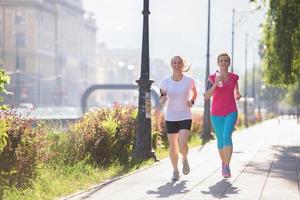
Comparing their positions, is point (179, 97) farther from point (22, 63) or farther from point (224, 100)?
point (22, 63)

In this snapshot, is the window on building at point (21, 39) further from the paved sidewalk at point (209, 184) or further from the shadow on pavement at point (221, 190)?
the shadow on pavement at point (221, 190)

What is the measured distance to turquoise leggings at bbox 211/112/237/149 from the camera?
11.0 m

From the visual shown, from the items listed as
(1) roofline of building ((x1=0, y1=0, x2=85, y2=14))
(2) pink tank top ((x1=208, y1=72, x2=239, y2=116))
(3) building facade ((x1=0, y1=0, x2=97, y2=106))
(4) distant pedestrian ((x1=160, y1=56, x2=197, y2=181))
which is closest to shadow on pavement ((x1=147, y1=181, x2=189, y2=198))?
(4) distant pedestrian ((x1=160, y1=56, x2=197, y2=181))

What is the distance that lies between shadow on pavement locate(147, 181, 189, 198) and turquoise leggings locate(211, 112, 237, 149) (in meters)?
1.02

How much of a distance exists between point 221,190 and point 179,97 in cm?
187

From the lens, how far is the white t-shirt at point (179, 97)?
36.2 feet

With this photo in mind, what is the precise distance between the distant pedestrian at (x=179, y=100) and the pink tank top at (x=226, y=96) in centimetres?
35

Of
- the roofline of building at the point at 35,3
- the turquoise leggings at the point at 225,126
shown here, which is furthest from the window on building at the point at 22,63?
the turquoise leggings at the point at 225,126

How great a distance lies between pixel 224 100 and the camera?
1101 cm

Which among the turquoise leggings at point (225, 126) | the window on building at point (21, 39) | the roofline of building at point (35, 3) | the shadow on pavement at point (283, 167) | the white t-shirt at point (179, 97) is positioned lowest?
the shadow on pavement at point (283, 167)

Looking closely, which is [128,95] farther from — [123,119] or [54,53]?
[123,119]

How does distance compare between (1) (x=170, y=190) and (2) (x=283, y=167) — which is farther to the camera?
(2) (x=283, y=167)

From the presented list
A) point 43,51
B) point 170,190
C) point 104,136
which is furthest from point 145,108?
point 43,51

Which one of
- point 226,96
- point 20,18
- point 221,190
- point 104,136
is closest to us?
point 221,190
